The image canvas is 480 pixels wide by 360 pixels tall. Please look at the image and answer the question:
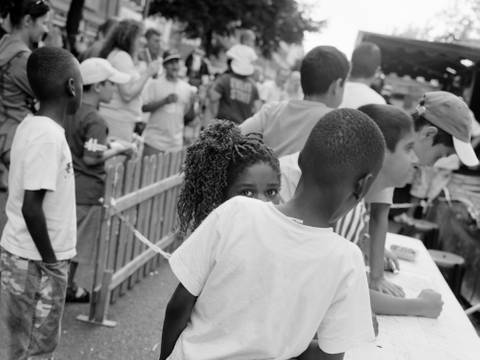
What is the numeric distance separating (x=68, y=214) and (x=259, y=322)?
152 cm

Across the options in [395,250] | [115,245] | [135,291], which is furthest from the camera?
[135,291]

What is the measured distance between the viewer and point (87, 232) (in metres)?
4.20

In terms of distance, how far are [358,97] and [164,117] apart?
2.70 metres

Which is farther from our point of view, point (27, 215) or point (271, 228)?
point (27, 215)

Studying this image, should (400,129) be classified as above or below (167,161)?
above

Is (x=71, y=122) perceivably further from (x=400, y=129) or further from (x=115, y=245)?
(x=400, y=129)

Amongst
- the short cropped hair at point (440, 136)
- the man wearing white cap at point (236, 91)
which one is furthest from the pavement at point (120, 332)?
the man wearing white cap at point (236, 91)

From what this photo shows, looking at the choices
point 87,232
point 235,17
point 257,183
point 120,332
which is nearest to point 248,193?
point 257,183

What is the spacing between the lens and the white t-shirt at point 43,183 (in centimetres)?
256

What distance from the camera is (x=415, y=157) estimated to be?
2.78 m

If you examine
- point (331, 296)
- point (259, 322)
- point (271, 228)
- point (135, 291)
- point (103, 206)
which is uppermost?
point (271, 228)

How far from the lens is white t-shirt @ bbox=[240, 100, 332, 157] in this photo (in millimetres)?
3189

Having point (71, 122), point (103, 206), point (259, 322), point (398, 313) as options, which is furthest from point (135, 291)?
point (259, 322)

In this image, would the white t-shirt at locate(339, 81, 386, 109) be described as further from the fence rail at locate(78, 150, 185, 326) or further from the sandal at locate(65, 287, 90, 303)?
the sandal at locate(65, 287, 90, 303)
